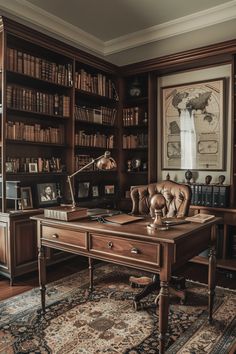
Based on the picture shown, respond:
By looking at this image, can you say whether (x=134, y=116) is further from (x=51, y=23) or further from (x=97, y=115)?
(x=51, y=23)

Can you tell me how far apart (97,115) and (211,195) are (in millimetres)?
1871

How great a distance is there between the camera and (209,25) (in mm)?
3707

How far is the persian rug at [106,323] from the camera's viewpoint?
1949 millimetres

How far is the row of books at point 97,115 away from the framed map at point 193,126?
2.48ft

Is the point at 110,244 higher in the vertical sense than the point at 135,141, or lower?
lower

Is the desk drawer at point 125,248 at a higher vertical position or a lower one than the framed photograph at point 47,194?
lower

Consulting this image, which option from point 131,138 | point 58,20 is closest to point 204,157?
point 131,138

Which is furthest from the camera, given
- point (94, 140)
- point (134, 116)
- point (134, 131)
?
point (134, 131)

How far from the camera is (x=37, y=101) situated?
3408 mm

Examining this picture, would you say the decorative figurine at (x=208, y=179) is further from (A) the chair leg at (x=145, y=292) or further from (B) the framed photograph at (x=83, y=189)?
(B) the framed photograph at (x=83, y=189)

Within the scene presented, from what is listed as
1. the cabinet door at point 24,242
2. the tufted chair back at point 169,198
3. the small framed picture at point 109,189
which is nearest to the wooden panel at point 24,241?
the cabinet door at point 24,242

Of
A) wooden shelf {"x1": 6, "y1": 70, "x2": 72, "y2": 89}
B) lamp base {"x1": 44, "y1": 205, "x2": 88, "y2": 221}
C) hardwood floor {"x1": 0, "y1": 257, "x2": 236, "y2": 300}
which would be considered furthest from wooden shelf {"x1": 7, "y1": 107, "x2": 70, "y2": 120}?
hardwood floor {"x1": 0, "y1": 257, "x2": 236, "y2": 300}

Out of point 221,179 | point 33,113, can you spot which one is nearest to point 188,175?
→ point 221,179

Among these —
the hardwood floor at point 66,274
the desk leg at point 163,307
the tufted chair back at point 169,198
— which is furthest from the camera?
the hardwood floor at point 66,274
